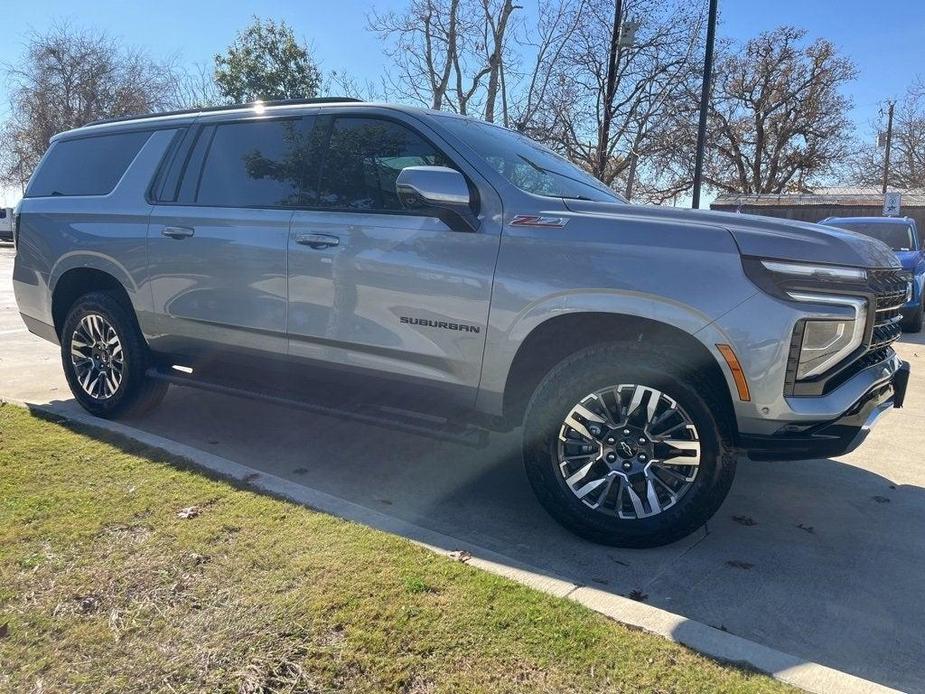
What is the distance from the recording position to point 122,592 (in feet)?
9.03

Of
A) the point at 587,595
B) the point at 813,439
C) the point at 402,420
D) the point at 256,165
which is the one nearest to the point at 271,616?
the point at 587,595

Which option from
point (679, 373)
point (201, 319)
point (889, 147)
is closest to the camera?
point (679, 373)

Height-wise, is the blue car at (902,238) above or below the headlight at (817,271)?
above

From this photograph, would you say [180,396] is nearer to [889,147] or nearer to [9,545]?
[9,545]

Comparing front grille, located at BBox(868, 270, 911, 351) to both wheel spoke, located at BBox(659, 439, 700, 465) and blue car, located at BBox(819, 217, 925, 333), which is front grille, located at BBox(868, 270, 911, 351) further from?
blue car, located at BBox(819, 217, 925, 333)

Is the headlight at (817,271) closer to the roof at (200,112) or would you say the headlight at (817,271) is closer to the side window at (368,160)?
the side window at (368,160)

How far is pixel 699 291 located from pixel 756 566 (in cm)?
129

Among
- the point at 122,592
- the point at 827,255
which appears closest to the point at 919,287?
the point at 827,255

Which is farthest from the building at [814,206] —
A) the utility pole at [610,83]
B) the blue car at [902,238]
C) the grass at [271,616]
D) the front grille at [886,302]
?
the grass at [271,616]

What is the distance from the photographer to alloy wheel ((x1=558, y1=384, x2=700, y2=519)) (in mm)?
3217

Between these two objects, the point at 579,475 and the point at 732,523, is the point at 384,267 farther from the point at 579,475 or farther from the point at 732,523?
the point at 732,523

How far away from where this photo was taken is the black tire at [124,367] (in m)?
4.97

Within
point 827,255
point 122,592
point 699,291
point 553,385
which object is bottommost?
point 122,592

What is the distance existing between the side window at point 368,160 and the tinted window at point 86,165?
1758 millimetres
